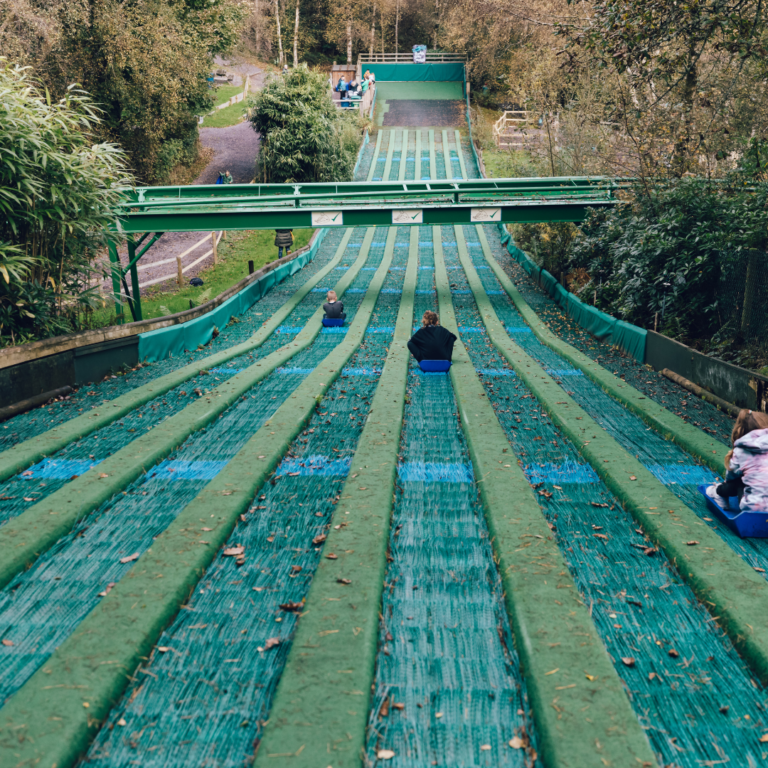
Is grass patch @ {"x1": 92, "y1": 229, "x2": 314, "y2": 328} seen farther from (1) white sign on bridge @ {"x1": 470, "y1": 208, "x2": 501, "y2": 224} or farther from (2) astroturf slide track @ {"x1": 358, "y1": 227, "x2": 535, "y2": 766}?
(2) astroturf slide track @ {"x1": 358, "y1": 227, "x2": 535, "y2": 766}

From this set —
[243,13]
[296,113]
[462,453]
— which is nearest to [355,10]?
[243,13]

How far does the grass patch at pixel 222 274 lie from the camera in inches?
654

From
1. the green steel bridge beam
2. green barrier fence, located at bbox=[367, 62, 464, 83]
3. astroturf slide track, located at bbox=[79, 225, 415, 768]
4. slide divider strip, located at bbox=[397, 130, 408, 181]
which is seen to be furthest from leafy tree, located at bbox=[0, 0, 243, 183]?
green barrier fence, located at bbox=[367, 62, 464, 83]

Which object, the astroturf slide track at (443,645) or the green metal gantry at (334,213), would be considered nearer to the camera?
the astroturf slide track at (443,645)

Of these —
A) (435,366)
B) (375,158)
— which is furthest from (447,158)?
(435,366)

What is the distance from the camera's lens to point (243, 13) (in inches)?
1255

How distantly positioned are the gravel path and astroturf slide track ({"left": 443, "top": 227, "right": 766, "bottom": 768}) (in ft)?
44.1

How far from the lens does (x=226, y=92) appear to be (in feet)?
154

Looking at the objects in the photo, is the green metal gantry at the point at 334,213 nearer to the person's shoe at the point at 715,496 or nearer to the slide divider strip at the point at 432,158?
the person's shoe at the point at 715,496

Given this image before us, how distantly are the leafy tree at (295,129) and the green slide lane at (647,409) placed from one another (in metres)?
17.4

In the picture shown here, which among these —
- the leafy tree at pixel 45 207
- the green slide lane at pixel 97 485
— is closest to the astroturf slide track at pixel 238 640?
the green slide lane at pixel 97 485

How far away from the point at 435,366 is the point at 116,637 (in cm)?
631

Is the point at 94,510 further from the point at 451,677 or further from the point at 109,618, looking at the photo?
the point at 451,677

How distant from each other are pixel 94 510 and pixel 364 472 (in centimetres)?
192
